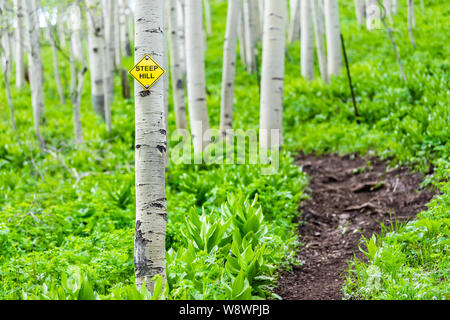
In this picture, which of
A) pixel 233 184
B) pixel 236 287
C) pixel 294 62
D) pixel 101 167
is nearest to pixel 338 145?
pixel 233 184

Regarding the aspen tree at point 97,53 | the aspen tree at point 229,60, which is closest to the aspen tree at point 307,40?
the aspen tree at point 229,60

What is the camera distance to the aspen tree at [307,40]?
462 inches

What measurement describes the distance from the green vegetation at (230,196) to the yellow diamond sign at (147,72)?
1.46 metres

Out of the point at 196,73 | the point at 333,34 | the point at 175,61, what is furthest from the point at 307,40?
the point at 196,73

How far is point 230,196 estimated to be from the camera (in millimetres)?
5008

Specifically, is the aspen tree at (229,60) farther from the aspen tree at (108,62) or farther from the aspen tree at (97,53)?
the aspen tree at (97,53)

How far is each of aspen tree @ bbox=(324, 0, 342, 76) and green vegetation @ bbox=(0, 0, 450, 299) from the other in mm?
665

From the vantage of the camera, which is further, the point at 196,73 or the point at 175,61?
the point at 175,61

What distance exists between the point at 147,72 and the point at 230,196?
221 cm

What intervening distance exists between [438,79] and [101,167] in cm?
683

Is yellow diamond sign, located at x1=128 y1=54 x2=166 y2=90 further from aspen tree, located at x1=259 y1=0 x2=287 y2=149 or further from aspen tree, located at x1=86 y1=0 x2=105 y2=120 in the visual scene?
aspen tree, located at x1=86 y1=0 x2=105 y2=120

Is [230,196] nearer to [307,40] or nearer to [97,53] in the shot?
[97,53]

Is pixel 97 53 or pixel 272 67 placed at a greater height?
pixel 97 53

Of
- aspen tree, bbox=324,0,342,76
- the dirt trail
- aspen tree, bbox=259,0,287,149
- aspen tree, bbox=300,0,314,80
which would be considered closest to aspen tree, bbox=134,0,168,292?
the dirt trail
